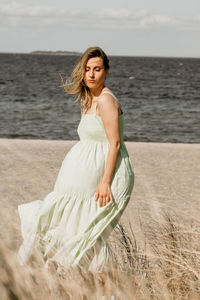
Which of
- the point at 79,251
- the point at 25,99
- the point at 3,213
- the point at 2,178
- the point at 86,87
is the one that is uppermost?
the point at 86,87

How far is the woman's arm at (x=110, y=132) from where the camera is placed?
2.97 metres

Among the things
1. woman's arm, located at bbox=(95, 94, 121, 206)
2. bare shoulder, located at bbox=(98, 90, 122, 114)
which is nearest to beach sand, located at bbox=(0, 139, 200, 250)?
woman's arm, located at bbox=(95, 94, 121, 206)

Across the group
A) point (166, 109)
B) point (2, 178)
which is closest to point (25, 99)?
point (166, 109)

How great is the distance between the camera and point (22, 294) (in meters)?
2.06

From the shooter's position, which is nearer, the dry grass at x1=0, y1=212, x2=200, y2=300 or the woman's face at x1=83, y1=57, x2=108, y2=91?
the dry grass at x1=0, y1=212, x2=200, y2=300

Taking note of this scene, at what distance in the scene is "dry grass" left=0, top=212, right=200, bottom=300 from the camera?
6.87 ft

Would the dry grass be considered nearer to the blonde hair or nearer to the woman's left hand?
the woman's left hand

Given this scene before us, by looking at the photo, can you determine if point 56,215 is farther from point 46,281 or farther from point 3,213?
point 46,281

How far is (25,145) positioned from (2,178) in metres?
3.17

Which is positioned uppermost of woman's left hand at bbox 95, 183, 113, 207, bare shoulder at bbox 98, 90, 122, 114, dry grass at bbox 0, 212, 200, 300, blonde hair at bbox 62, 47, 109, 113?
blonde hair at bbox 62, 47, 109, 113

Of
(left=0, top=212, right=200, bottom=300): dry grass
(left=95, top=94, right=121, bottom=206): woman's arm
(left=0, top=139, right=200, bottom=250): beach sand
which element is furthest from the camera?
(left=0, top=139, right=200, bottom=250): beach sand

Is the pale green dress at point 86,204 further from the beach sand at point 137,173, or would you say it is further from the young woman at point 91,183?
the beach sand at point 137,173

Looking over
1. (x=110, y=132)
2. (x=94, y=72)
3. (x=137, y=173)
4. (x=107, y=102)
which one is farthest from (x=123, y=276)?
(x=137, y=173)

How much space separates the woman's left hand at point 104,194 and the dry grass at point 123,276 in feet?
0.83
